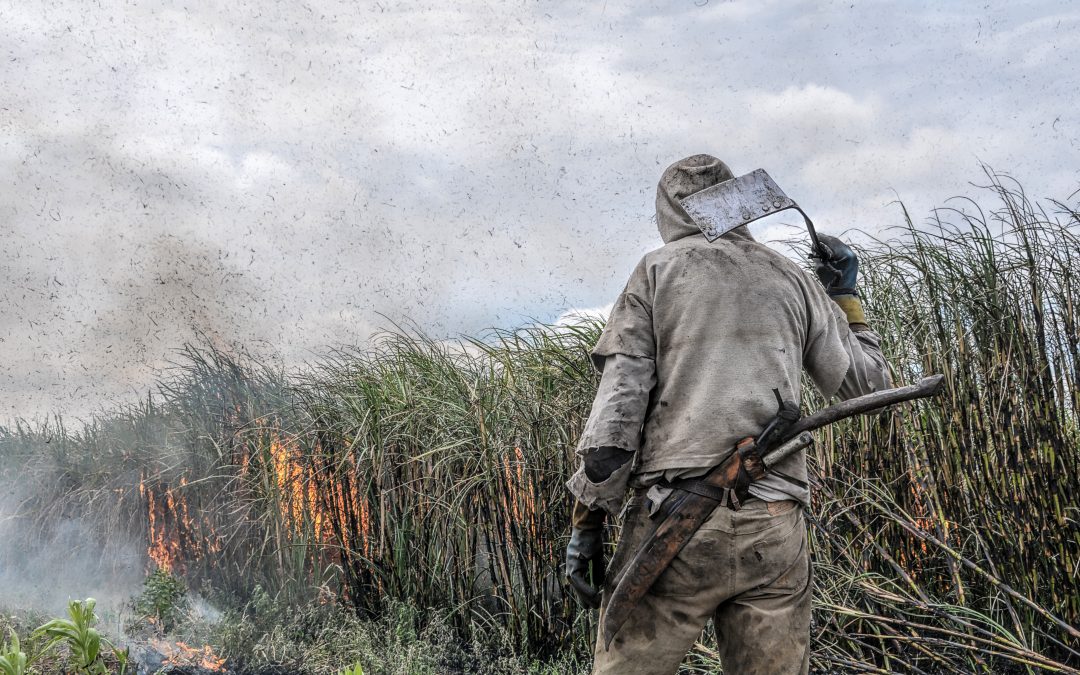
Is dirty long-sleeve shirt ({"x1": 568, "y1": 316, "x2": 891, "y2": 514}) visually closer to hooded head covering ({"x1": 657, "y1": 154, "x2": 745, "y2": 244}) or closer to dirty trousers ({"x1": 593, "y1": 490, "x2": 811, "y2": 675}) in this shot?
dirty trousers ({"x1": 593, "y1": 490, "x2": 811, "y2": 675})

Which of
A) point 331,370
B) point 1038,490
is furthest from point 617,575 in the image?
point 331,370

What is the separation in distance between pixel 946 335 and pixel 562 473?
1931 mm

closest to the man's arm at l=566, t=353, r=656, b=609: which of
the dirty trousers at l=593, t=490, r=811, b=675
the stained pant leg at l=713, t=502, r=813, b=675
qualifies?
the dirty trousers at l=593, t=490, r=811, b=675

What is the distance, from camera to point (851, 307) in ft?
9.74

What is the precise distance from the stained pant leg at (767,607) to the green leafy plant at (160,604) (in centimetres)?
441

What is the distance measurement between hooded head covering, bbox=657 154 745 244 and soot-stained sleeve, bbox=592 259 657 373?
0.55ft

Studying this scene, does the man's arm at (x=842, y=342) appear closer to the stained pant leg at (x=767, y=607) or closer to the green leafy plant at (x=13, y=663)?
the stained pant leg at (x=767, y=607)

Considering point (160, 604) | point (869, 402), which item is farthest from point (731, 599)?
point (160, 604)

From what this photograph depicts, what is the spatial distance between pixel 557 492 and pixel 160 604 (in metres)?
2.99

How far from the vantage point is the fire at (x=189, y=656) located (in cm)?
502

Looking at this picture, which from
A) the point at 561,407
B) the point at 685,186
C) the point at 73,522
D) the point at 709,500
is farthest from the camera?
the point at 73,522

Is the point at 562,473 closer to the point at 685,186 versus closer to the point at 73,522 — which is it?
the point at 685,186

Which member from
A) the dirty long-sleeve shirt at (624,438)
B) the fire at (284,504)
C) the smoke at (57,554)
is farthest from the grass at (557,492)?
the dirty long-sleeve shirt at (624,438)

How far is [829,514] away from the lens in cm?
443
